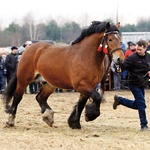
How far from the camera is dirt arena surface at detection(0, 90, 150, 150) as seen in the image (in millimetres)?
7469

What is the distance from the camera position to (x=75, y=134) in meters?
8.86

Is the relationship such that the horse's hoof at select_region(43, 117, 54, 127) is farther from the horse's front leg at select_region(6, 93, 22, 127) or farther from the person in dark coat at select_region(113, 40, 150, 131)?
the person in dark coat at select_region(113, 40, 150, 131)

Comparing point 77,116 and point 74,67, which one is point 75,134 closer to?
point 77,116

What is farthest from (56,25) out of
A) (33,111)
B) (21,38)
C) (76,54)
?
(76,54)

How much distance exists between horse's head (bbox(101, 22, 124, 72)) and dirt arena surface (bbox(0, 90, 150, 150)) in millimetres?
1331

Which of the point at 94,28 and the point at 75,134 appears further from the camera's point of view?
the point at 94,28

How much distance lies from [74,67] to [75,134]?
1282mm

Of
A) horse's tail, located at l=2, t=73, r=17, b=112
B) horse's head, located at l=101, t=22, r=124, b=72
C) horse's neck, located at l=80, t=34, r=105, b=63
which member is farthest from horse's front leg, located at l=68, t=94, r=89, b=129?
horse's tail, located at l=2, t=73, r=17, b=112

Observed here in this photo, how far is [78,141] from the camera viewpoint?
25.7ft

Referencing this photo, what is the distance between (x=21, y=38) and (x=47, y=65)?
44.3 meters

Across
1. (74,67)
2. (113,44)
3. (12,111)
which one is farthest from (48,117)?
(113,44)

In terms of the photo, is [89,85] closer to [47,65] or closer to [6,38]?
[47,65]

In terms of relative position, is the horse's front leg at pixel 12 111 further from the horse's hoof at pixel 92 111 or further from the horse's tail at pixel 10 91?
the horse's hoof at pixel 92 111

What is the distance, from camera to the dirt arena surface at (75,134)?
7469 mm
